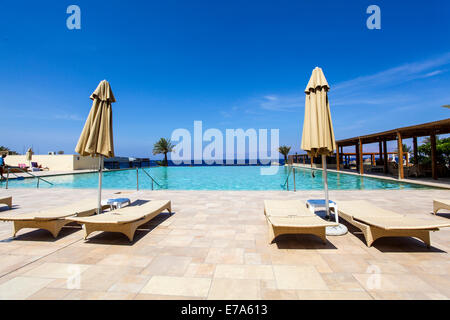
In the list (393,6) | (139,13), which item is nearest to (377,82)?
(393,6)

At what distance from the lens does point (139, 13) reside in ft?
33.4

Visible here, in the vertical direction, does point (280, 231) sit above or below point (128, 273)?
above

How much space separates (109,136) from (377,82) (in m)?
19.9

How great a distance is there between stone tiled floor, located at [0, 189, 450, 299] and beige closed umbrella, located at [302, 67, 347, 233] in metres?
1.31

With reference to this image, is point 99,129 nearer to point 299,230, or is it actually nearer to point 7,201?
point 299,230

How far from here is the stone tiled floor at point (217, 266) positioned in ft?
6.14

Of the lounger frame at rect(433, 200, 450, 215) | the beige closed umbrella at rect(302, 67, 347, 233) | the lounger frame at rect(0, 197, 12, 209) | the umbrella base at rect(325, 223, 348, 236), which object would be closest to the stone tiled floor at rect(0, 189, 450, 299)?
the umbrella base at rect(325, 223, 348, 236)

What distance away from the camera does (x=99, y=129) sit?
397 cm

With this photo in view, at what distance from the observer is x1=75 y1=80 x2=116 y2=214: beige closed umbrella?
3889mm

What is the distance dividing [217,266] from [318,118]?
284 cm

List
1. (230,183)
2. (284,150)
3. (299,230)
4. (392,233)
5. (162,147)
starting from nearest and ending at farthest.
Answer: (392,233) < (299,230) < (230,183) < (162,147) < (284,150)

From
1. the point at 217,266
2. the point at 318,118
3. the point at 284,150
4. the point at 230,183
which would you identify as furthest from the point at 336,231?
the point at 284,150
